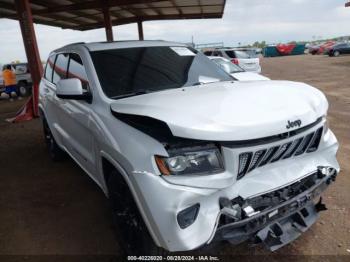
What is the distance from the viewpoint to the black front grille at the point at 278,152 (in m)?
2.12

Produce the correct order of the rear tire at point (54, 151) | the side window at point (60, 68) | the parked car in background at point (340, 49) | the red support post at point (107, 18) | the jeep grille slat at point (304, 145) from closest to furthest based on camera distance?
the jeep grille slat at point (304, 145)
the side window at point (60, 68)
the rear tire at point (54, 151)
the red support post at point (107, 18)
the parked car in background at point (340, 49)

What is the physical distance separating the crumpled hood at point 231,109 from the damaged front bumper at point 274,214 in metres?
0.44

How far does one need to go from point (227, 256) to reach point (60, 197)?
2374 mm

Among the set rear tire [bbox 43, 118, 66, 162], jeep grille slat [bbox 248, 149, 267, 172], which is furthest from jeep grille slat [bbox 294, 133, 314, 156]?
rear tire [bbox 43, 118, 66, 162]

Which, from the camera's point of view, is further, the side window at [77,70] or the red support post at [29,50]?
the red support post at [29,50]

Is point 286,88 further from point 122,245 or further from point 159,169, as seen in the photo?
point 122,245

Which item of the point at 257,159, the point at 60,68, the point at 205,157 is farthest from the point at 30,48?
the point at 257,159

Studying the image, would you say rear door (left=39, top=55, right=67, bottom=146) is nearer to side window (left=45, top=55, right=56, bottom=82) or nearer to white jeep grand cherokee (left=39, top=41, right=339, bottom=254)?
side window (left=45, top=55, right=56, bottom=82)

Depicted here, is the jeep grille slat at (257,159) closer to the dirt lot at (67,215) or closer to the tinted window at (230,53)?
the dirt lot at (67,215)

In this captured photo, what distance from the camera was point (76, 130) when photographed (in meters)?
3.60

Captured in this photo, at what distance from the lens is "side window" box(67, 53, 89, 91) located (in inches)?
127

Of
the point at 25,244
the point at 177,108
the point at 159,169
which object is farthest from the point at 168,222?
the point at 25,244

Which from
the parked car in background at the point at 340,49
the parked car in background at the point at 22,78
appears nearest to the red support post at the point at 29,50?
the parked car in background at the point at 22,78

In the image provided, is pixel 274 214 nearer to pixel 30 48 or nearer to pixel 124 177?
pixel 124 177
